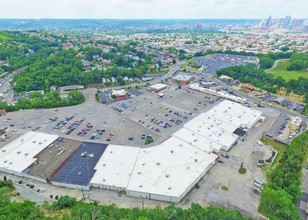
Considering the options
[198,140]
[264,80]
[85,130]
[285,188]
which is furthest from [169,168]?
[264,80]

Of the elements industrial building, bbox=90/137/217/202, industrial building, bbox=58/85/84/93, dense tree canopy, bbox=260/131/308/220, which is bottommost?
industrial building, bbox=58/85/84/93

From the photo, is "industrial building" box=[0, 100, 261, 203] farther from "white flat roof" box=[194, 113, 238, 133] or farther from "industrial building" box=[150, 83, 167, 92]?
"industrial building" box=[150, 83, 167, 92]

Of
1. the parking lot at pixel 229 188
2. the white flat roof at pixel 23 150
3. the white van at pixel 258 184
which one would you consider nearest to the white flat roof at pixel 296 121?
the parking lot at pixel 229 188

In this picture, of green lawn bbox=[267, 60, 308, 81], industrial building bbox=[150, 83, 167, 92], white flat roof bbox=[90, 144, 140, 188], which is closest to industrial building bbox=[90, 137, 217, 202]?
white flat roof bbox=[90, 144, 140, 188]

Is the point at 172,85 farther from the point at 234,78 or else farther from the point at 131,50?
the point at 131,50

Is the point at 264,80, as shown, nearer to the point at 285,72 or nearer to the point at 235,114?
the point at 285,72

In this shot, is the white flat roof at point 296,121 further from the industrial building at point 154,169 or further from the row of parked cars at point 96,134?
the row of parked cars at point 96,134

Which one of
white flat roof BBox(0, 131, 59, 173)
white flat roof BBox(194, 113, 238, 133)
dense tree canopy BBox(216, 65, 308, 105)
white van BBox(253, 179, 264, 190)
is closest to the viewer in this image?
white van BBox(253, 179, 264, 190)

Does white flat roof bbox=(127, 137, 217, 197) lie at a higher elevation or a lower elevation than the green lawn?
higher
